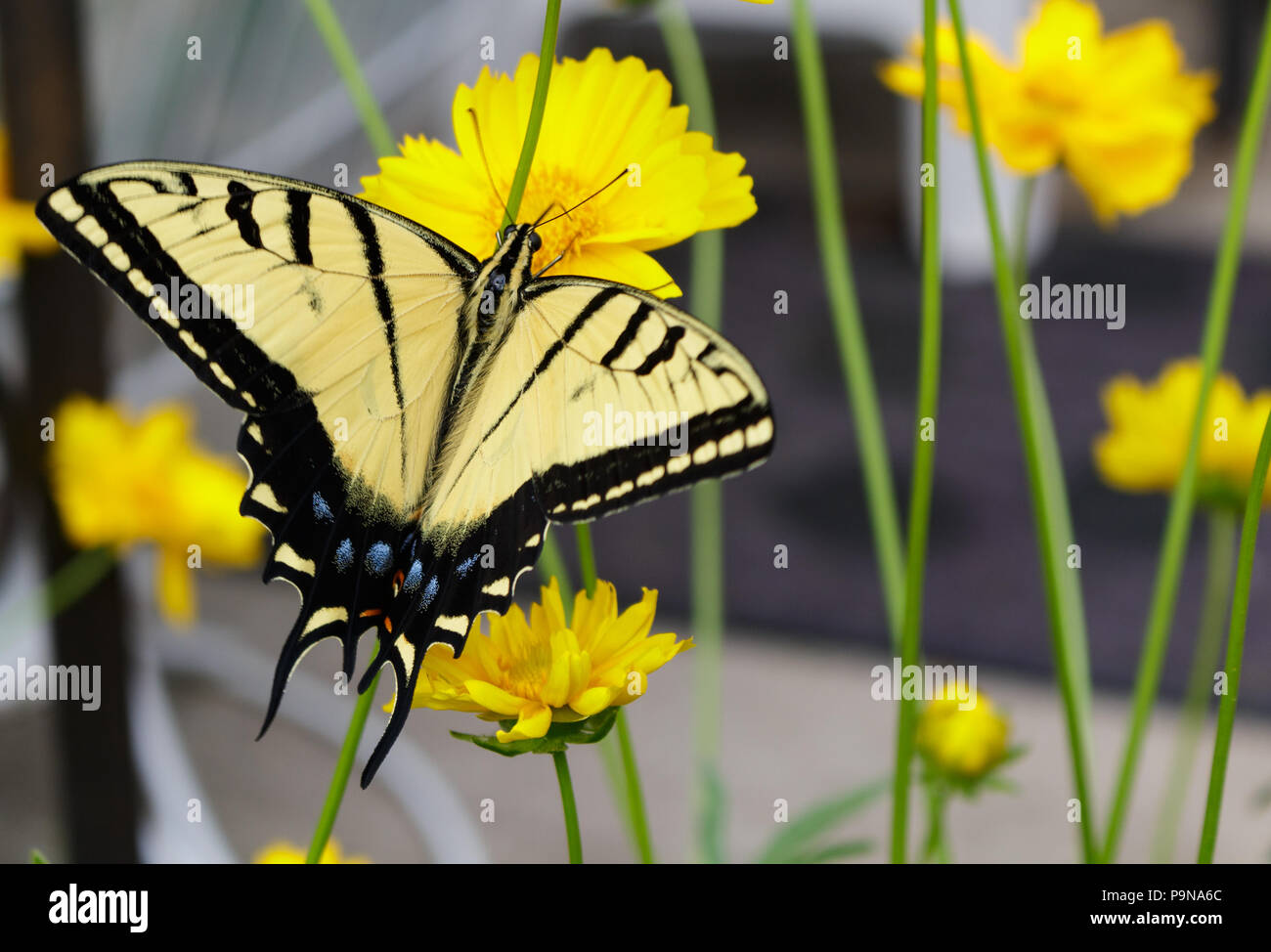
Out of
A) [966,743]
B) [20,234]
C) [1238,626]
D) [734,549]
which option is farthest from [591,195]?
[734,549]

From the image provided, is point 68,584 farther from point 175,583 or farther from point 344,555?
point 344,555

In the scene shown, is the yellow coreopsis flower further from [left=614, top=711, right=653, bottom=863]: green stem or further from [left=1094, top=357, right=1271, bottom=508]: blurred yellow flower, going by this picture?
[left=1094, top=357, right=1271, bottom=508]: blurred yellow flower

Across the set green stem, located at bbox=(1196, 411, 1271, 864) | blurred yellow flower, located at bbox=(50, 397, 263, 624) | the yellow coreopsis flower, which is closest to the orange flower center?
the yellow coreopsis flower

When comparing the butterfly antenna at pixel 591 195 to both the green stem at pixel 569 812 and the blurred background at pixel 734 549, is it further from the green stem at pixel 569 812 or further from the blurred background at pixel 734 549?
the blurred background at pixel 734 549

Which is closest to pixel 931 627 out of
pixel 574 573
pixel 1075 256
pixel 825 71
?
pixel 574 573

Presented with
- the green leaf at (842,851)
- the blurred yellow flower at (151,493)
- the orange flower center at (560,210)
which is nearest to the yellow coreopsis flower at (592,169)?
the orange flower center at (560,210)

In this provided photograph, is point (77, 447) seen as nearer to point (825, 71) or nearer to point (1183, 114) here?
point (1183, 114)
